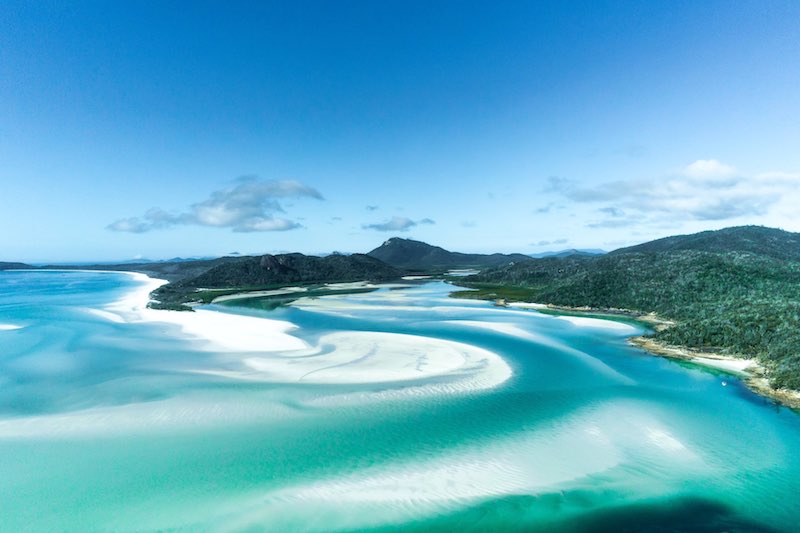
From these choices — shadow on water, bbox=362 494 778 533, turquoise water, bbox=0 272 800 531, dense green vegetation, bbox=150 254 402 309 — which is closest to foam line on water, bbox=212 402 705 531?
turquoise water, bbox=0 272 800 531

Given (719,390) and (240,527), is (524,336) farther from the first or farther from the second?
(240,527)

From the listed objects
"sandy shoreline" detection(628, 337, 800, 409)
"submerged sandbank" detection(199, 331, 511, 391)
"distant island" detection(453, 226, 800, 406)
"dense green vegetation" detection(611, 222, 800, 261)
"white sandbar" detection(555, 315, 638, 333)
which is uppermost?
"dense green vegetation" detection(611, 222, 800, 261)

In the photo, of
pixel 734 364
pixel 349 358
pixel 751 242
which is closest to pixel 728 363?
pixel 734 364

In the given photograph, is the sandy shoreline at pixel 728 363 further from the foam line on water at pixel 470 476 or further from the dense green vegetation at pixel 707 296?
the foam line on water at pixel 470 476

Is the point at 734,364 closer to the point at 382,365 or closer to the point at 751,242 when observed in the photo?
the point at 382,365

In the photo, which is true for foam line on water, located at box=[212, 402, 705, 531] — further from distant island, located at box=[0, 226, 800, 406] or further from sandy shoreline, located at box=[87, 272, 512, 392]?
distant island, located at box=[0, 226, 800, 406]

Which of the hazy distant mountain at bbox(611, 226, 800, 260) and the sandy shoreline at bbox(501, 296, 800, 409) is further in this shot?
the hazy distant mountain at bbox(611, 226, 800, 260)

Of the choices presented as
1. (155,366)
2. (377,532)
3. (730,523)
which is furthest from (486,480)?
(155,366)
